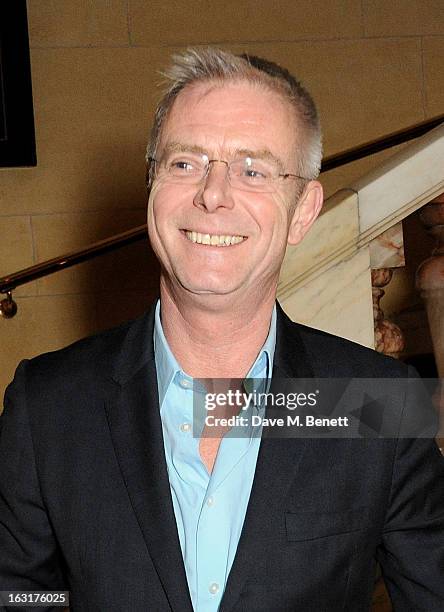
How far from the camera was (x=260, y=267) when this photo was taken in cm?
160

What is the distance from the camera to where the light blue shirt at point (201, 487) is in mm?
1537

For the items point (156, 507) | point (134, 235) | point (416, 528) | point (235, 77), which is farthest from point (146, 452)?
point (134, 235)

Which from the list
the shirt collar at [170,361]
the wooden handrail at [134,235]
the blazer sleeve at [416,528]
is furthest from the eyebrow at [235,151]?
the wooden handrail at [134,235]

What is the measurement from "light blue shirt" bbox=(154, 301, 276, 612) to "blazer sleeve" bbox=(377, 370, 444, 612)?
232mm

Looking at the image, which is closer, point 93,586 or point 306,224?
point 93,586

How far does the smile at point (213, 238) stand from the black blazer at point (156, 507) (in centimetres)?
21

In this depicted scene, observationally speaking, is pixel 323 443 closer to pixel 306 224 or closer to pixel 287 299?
pixel 306 224

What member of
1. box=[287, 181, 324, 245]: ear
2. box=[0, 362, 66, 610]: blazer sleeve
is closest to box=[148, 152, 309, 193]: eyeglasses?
box=[287, 181, 324, 245]: ear

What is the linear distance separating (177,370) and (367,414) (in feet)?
1.02

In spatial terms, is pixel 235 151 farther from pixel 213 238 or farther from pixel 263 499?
pixel 263 499

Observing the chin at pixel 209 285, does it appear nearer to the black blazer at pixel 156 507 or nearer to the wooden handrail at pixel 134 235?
the black blazer at pixel 156 507

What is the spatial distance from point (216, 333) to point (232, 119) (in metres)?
0.33

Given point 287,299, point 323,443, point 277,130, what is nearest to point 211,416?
point 323,443

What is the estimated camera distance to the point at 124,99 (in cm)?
450
